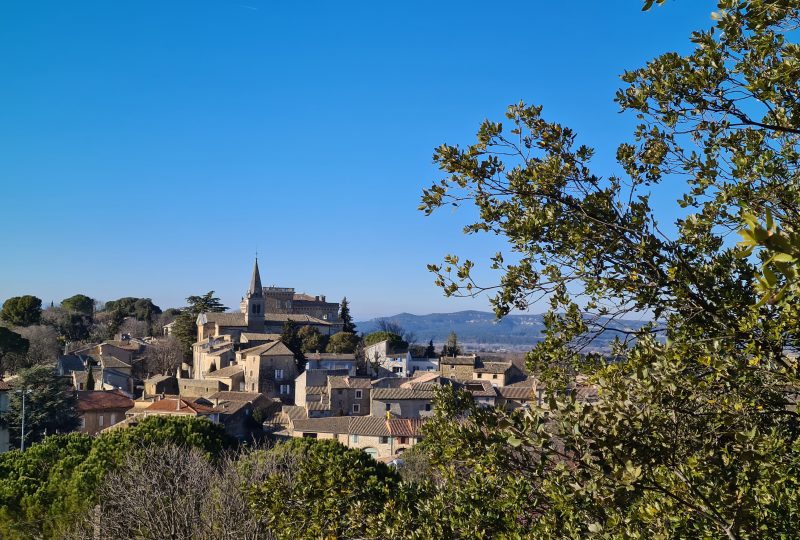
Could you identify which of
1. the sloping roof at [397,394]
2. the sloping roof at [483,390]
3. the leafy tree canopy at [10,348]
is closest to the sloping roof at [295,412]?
the sloping roof at [397,394]

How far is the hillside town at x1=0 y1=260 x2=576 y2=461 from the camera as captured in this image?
42884 millimetres

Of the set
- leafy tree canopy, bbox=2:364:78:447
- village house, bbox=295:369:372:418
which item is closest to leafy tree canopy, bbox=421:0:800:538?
leafy tree canopy, bbox=2:364:78:447

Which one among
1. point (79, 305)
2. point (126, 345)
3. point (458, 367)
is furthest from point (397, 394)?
point (79, 305)

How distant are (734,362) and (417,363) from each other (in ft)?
Result: 248

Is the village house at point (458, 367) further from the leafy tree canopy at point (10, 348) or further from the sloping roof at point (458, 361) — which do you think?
the leafy tree canopy at point (10, 348)

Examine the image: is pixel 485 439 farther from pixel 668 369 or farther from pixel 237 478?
pixel 237 478

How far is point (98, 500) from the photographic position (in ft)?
61.3

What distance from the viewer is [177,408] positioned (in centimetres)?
4338

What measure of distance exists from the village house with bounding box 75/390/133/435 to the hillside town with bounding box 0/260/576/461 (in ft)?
0.24

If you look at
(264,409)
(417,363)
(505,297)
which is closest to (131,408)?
(264,409)

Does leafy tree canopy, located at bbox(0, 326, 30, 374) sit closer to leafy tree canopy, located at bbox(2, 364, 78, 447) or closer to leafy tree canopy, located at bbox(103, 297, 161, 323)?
leafy tree canopy, located at bbox(2, 364, 78, 447)

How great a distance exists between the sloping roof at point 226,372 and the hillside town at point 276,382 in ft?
0.57

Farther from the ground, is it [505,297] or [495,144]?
[495,144]

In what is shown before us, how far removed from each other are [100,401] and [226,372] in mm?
14080
